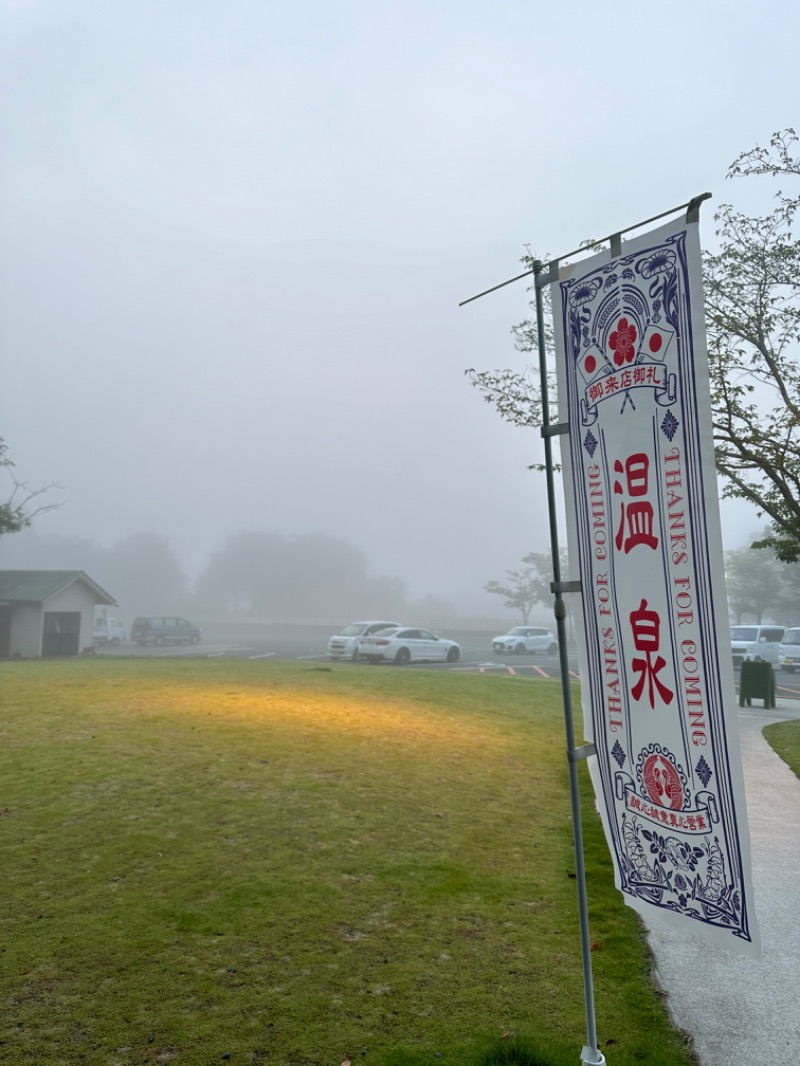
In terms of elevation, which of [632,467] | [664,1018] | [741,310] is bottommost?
[664,1018]

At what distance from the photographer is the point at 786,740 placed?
11805mm

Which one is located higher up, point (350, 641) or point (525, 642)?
point (350, 641)

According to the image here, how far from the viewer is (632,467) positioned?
324 cm

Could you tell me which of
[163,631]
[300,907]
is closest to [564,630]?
[300,907]

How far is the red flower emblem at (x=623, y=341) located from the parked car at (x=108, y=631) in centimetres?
3966

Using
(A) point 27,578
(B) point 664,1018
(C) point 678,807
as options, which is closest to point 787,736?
(B) point 664,1018

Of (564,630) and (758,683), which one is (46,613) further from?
(564,630)

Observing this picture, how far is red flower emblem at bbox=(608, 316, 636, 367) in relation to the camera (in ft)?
10.8

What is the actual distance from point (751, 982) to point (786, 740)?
8763mm

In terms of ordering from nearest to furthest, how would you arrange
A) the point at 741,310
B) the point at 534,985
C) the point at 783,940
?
the point at 534,985
the point at 783,940
the point at 741,310

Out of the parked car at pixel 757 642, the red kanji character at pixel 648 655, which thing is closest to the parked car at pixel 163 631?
the parked car at pixel 757 642

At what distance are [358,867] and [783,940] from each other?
2.90 m

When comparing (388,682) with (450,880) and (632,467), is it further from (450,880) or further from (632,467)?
(632,467)

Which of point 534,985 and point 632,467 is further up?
point 632,467
